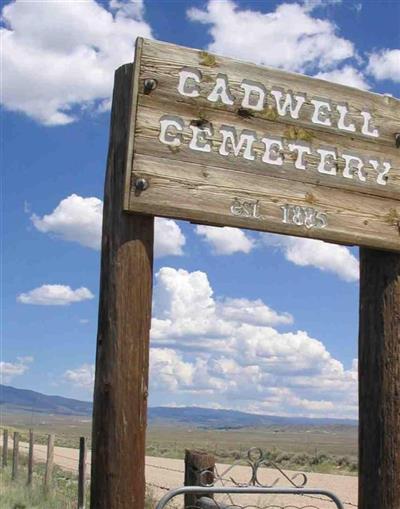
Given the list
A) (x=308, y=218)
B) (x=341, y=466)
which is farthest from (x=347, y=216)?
(x=341, y=466)

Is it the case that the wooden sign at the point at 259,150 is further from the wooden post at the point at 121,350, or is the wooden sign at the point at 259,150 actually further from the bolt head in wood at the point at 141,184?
the wooden post at the point at 121,350

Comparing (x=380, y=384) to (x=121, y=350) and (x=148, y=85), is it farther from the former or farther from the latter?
(x=148, y=85)

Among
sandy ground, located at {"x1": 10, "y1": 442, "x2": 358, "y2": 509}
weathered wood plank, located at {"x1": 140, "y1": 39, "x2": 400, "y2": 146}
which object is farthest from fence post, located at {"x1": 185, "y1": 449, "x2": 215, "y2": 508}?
sandy ground, located at {"x1": 10, "y1": 442, "x2": 358, "y2": 509}

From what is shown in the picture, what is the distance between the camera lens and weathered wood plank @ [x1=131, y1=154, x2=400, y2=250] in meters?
4.27

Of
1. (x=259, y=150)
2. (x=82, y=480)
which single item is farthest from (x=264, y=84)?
(x=82, y=480)

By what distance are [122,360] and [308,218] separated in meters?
1.31

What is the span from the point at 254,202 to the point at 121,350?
1070mm

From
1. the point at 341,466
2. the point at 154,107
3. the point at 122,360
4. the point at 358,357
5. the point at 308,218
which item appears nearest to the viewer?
the point at 122,360

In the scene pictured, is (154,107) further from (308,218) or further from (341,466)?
(341,466)

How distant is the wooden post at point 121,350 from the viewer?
3.96 metres

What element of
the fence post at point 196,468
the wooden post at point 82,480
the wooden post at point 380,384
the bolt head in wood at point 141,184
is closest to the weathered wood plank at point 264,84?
the bolt head in wood at point 141,184

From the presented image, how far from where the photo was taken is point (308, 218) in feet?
15.2

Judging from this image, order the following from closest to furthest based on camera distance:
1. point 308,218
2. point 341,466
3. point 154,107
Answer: point 154,107 < point 308,218 < point 341,466

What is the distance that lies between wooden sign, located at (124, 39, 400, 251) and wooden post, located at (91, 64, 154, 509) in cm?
11
